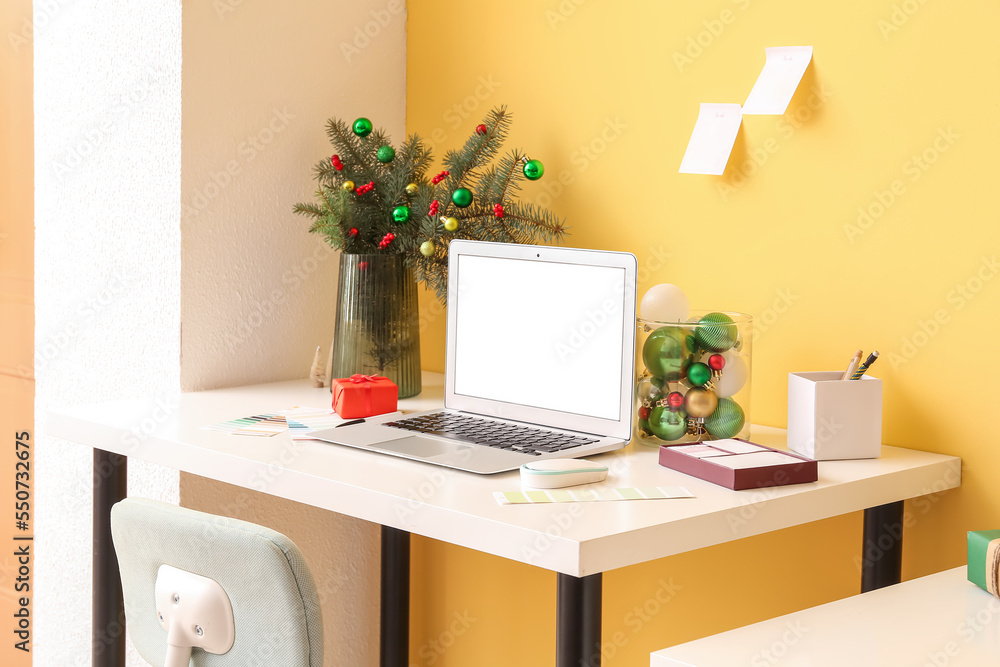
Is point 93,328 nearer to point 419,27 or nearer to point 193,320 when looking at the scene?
point 193,320

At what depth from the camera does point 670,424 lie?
1.29 m

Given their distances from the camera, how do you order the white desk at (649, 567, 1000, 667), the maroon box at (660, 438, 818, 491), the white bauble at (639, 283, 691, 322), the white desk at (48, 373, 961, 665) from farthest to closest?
1. the white bauble at (639, 283, 691, 322)
2. the maroon box at (660, 438, 818, 491)
3. the white desk at (48, 373, 961, 665)
4. the white desk at (649, 567, 1000, 667)

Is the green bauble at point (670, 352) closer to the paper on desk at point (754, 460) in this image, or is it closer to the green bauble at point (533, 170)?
the paper on desk at point (754, 460)

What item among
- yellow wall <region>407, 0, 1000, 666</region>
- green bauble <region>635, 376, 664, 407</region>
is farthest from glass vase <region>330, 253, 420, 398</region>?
green bauble <region>635, 376, 664, 407</region>

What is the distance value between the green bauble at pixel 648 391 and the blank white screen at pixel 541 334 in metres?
0.05

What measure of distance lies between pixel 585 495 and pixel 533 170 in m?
0.65

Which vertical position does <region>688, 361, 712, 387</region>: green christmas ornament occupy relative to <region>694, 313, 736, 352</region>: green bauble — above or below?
below

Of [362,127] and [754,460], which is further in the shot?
[362,127]

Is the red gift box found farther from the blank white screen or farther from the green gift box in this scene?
the green gift box

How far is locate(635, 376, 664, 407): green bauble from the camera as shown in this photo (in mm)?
1309

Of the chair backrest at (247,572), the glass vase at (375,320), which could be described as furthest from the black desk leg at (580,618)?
the glass vase at (375,320)

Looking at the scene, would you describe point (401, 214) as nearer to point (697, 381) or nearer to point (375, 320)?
point (375, 320)

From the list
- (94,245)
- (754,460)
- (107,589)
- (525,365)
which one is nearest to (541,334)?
(525,365)
